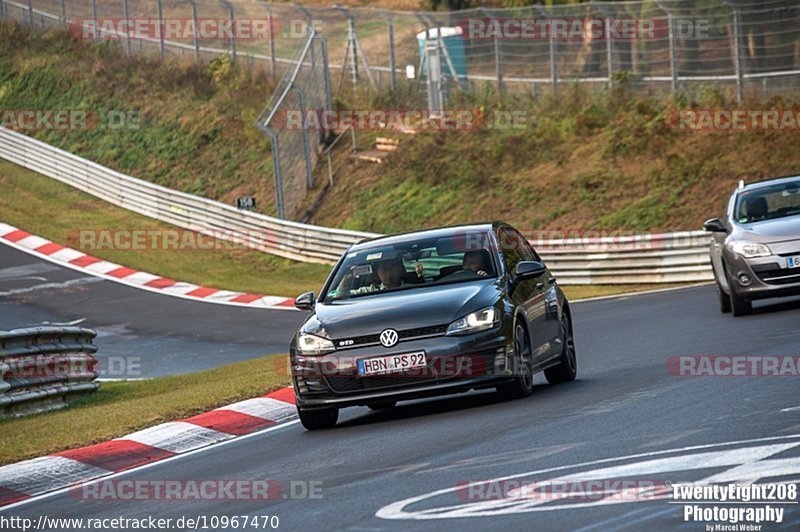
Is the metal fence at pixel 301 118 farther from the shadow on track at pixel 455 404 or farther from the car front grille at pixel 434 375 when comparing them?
the car front grille at pixel 434 375

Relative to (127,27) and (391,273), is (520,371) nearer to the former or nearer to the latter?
(391,273)

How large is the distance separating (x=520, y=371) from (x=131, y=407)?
4.49m

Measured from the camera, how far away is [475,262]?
12.2m

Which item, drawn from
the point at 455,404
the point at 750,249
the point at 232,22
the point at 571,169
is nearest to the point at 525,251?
the point at 455,404

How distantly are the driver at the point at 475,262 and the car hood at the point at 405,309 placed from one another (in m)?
0.31

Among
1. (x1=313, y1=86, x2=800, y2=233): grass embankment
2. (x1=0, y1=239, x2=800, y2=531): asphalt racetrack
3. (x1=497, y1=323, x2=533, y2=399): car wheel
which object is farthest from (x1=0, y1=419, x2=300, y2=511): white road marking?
(x1=313, y1=86, x2=800, y2=233): grass embankment

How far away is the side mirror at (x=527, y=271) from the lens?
477 inches

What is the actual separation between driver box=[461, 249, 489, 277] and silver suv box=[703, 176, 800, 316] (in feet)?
18.2

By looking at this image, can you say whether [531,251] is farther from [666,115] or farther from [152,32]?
[152,32]

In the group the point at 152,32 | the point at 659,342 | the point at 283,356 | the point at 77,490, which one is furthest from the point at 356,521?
the point at 152,32

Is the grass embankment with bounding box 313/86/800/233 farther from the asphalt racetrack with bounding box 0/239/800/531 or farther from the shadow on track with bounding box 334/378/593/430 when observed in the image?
the shadow on track with bounding box 334/378/593/430

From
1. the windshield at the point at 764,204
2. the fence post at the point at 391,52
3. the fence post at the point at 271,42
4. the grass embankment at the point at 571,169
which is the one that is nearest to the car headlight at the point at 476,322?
the windshield at the point at 764,204

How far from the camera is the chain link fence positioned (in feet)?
104

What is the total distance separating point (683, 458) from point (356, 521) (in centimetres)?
187
